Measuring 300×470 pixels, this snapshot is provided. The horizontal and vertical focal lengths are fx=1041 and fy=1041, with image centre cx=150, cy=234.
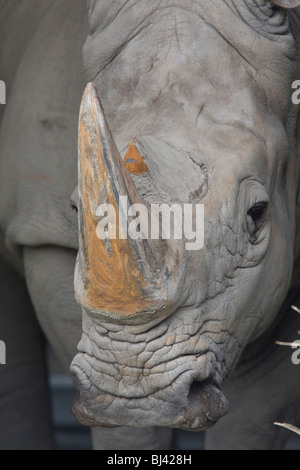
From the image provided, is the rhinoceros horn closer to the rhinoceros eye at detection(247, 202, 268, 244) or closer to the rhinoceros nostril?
the rhinoceros nostril

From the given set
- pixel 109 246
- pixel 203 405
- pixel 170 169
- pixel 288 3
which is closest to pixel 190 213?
pixel 170 169

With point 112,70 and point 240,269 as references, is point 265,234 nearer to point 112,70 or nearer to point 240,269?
point 240,269

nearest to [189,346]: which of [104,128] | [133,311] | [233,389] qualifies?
[133,311]

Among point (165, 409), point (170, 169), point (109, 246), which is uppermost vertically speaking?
point (170, 169)

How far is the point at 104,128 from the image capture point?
7.02 feet

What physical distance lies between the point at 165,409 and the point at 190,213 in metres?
0.44

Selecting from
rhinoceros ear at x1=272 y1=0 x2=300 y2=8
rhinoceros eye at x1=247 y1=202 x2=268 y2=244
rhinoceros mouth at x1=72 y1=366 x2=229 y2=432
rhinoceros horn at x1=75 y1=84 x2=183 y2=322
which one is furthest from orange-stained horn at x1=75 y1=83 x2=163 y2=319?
rhinoceros ear at x1=272 y1=0 x2=300 y2=8

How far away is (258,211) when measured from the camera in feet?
8.28

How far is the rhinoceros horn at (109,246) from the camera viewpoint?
2137mm

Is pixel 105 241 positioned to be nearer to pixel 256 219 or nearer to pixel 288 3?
pixel 256 219

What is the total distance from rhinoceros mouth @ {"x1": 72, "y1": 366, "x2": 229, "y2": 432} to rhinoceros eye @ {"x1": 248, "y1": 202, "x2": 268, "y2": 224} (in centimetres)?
41

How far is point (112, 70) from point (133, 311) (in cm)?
76

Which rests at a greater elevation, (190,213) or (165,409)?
(190,213)

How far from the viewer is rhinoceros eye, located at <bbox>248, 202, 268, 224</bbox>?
2502 millimetres
